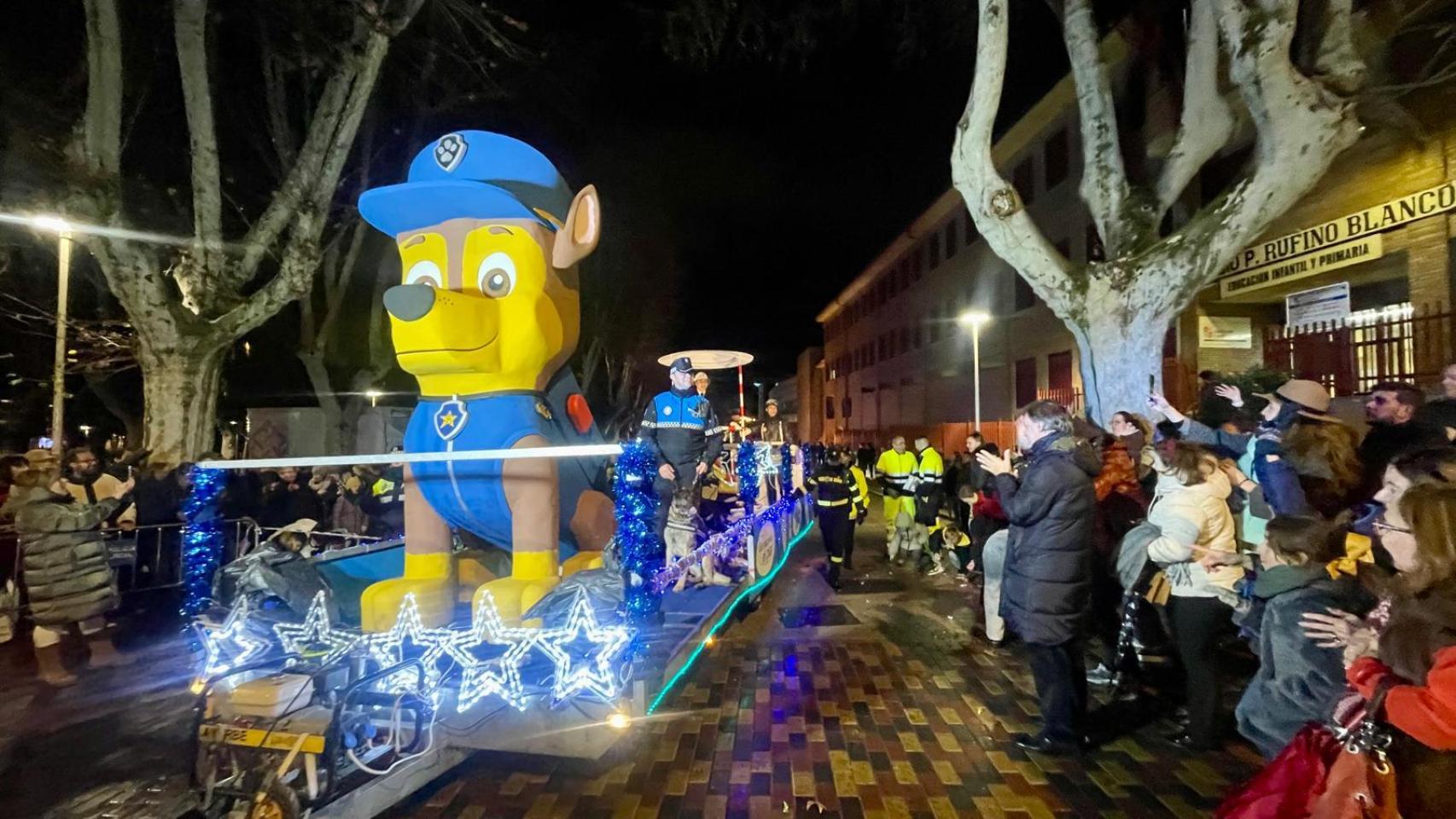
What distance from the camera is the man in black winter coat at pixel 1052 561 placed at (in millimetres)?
4320

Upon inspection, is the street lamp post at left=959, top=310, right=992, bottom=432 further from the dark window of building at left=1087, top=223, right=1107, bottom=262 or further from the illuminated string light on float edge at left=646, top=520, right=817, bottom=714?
the illuminated string light on float edge at left=646, top=520, right=817, bottom=714

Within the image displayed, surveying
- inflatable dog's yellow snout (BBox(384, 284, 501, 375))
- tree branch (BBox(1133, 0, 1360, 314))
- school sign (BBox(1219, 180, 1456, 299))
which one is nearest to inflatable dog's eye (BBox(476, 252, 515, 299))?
inflatable dog's yellow snout (BBox(384, 284, 501, 375))

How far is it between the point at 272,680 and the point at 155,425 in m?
8.18

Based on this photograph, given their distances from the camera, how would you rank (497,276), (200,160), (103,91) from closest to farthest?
(497,276) < (103,91) < (200,160)

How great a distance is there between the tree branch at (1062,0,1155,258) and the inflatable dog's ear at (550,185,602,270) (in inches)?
217

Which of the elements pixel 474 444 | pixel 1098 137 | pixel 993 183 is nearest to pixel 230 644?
pixel 474 444

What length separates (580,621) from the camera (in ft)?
13.7

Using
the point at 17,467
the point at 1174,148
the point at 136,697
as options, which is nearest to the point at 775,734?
the point at 136,697

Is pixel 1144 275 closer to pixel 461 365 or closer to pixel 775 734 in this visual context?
pixel 775 734

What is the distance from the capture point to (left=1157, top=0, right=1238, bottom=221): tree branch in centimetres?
791

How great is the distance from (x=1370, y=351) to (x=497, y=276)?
955 cm

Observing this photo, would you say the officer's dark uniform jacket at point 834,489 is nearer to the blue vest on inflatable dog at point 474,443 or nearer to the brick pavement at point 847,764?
the brick pavement at point 847,764

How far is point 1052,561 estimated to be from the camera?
4.36 meters

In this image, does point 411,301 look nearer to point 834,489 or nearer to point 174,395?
point 834,489
